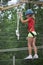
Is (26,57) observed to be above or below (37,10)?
below

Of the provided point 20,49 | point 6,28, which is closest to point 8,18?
point 6,28

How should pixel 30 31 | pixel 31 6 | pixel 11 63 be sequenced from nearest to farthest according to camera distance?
pixel 30 31, pixel 11 63, pixel 31 6

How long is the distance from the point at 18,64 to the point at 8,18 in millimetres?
468

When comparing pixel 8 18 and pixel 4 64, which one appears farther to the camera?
pixel 8 18

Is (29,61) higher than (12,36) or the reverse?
the reverse

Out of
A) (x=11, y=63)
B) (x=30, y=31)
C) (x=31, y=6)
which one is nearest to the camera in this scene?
(x=30, y=31)

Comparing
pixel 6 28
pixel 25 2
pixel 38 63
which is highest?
pixel 25 2

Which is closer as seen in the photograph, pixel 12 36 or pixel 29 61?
pixel 29 61

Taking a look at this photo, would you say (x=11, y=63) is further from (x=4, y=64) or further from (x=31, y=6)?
(x=31, y=6)

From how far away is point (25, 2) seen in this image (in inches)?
133

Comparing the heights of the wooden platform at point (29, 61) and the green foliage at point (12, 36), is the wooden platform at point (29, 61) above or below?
below

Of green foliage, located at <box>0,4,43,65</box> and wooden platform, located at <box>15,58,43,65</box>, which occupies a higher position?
green foliage, located at <box>0,4,43,65</box>

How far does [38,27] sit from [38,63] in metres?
0.32

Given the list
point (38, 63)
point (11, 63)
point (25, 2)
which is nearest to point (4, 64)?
point (11, 63)
